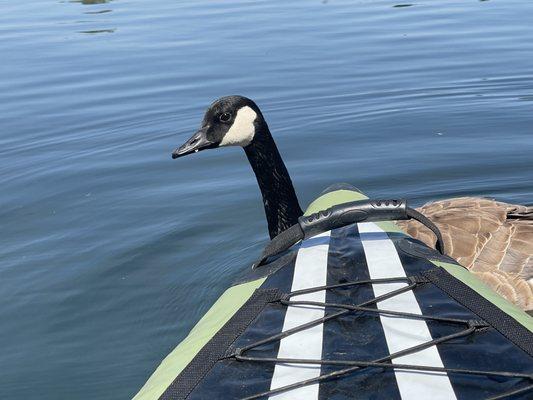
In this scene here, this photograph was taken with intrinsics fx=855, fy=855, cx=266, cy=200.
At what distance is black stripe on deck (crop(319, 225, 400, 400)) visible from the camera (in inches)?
117

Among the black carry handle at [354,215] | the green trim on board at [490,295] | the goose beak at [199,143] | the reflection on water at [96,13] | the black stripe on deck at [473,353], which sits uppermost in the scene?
the black carry handle at [354,215]

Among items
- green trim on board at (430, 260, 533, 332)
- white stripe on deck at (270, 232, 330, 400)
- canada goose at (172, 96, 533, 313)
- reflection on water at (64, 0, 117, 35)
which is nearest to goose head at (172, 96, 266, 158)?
canada goose at (172, 96, 533, 313)

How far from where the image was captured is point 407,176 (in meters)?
8.46

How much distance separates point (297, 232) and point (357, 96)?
281 inches

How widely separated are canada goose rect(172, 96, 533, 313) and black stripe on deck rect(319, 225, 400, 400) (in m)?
1.41

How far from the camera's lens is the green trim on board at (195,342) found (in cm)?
339

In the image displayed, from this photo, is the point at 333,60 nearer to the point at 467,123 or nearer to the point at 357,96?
the point at 357,96

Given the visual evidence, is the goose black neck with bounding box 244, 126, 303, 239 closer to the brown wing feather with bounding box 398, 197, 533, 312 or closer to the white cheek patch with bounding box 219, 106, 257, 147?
the white cheek patch with bounding box 219, 106, 257, 147

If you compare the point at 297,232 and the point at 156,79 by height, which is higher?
the point at 297,232

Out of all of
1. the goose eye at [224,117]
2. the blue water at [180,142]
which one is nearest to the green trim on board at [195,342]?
the blue water at [180,142]

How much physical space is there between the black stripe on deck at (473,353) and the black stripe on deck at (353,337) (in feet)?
0.72

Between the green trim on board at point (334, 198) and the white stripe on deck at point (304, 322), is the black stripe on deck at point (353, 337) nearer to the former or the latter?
the white stripe on deck at point (304, 322)

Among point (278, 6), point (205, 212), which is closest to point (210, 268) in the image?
point (205, 212)

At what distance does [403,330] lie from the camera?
11.0 feet
